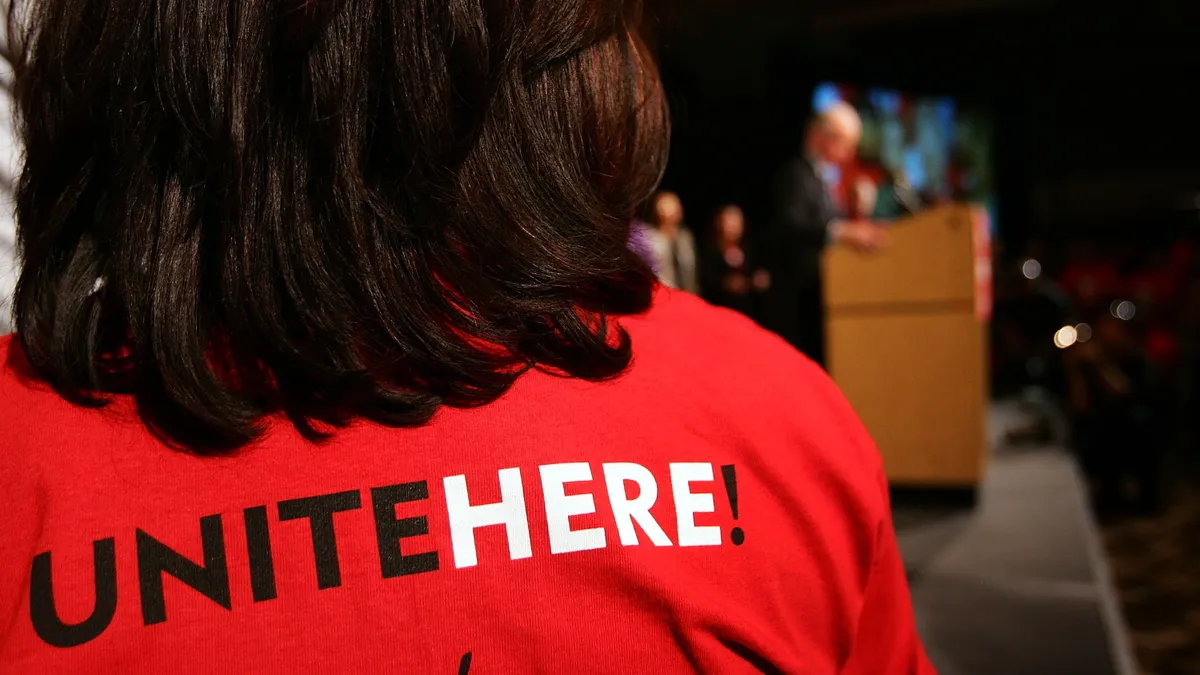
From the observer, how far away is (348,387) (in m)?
0.43

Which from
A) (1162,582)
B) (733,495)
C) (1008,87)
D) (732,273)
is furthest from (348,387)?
(1008,87)

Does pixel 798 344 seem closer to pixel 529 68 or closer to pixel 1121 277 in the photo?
pixel 529 68

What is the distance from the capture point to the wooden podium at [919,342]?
256 centimetres

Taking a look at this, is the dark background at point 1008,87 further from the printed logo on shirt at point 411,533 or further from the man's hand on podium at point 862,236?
the printed logo on shirt at point 411,533

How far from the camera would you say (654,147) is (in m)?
0.56

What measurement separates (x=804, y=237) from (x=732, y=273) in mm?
305

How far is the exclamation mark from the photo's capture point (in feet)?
1.53

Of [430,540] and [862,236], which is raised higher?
[430,540]

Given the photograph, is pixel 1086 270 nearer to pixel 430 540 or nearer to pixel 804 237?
pixel 804 237

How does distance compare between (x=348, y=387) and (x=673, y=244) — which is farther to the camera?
(x=673, y=244)

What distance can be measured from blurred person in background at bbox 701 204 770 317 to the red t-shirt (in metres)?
2.37

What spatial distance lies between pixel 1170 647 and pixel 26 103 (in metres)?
2.99

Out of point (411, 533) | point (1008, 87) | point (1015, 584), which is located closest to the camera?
point (411, 533)

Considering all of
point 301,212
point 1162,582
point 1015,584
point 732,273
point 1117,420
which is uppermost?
point 301,212
